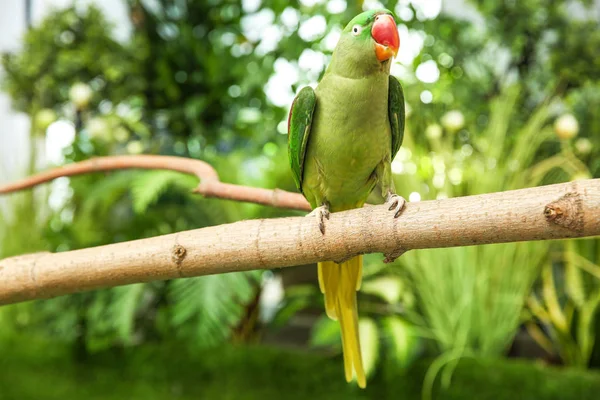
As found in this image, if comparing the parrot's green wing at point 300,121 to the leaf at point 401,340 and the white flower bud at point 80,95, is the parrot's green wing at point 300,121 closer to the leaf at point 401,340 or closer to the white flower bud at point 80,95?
the leaf at point 401,340

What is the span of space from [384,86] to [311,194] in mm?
157

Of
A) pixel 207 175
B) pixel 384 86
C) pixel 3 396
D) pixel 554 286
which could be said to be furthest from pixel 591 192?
pixel 3 396

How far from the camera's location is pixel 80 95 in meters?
1.47

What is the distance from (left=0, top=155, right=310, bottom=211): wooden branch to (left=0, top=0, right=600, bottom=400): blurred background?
1.49ft

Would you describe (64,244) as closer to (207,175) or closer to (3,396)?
(3,396)

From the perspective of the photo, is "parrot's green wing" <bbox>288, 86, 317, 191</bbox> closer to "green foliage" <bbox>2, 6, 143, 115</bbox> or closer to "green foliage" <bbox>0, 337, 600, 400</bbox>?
"green foliage" <bbox>0, 337, 600, 400</bbox>

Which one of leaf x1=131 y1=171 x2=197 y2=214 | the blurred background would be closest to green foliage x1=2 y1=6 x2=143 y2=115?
the blurred background

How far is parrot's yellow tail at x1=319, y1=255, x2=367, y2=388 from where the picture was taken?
1.84ft

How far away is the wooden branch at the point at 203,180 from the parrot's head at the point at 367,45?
168mm

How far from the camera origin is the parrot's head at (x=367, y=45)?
0.44 m

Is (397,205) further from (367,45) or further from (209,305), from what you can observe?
(209,305)

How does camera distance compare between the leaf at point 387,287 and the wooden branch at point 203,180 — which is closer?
the wooden branch at point 203,180

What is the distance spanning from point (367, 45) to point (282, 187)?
31.7 inches

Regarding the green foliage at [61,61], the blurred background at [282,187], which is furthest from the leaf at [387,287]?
the green foliage at [61,61]
